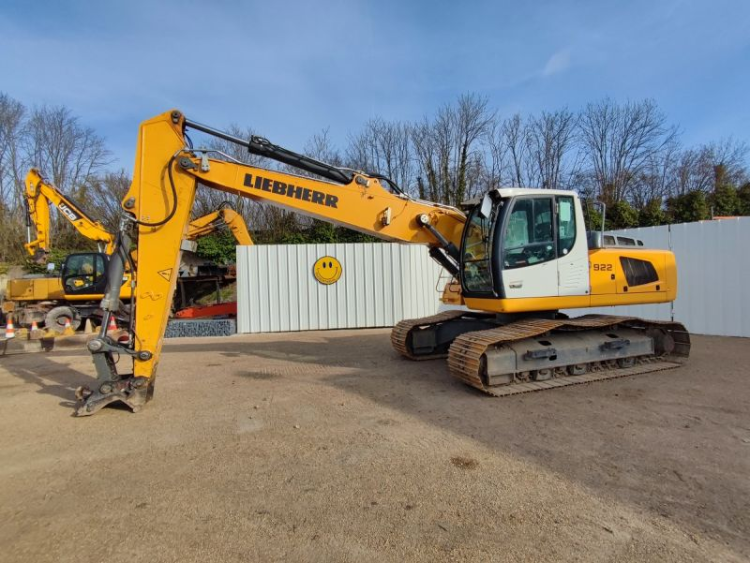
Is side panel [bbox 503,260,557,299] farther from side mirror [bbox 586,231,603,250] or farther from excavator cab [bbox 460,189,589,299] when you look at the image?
side mirror [bbox 586,231,603,250]

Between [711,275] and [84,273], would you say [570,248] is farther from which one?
[84,273]

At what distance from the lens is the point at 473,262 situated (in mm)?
6516

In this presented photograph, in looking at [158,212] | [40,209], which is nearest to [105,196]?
[40,209]

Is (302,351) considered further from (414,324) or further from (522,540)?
(522,540)

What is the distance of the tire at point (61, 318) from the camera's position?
13.4 metres

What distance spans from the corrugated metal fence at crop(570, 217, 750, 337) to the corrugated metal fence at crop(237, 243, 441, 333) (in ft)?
22.3

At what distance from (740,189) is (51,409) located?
3282 cm

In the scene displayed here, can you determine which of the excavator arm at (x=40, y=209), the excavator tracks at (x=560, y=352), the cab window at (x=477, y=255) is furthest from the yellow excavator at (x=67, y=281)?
the excavator tracks at (x=560, y=352)

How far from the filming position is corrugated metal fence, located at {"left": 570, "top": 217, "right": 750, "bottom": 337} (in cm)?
977

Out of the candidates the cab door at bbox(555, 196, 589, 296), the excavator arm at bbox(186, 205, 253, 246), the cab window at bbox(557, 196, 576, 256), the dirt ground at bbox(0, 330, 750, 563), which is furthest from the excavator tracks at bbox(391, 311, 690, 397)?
the excavator arm at bbox(186, 205, 253, 246)

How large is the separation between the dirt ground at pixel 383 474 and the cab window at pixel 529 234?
6.14 ft

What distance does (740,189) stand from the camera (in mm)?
25109

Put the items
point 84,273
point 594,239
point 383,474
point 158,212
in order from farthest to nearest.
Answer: point 84,273 → point 594,239 → point 158,212 → point 383,474

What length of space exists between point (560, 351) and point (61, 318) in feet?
47.8
